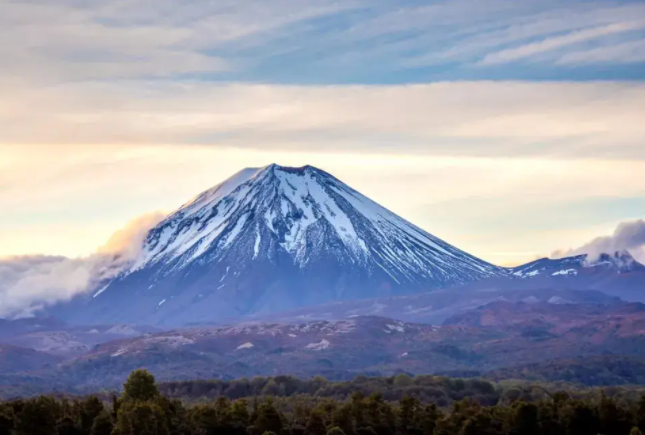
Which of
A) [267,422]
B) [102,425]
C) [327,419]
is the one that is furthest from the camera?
[327,419]

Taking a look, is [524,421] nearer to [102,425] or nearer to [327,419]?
[327,419]

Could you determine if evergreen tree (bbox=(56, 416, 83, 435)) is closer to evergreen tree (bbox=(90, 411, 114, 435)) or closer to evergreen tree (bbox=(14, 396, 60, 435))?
evergreen tree (bbox=(14, 396, 60, 435))

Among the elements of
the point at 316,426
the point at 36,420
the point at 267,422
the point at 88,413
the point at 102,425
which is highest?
the point at 88,413

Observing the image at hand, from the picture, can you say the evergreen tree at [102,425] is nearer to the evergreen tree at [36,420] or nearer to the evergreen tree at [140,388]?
the evergreen tree at [36,420]

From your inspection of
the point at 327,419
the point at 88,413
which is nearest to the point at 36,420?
the point at 88,413

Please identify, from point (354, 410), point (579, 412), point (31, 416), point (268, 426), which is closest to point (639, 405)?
point (579, 412)

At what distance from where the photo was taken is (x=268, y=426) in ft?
552

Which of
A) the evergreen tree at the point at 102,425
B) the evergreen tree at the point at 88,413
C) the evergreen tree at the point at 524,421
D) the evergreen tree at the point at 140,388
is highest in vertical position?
the evergreen tree at the point at 140,388

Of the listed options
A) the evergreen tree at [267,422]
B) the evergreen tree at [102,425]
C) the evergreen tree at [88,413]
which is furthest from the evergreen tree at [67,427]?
the evergreen tree at [267,422]

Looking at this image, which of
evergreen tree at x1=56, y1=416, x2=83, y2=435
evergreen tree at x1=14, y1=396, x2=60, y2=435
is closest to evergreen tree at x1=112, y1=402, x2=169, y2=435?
evergreen tree at x1=14, y1=396, x2=60, y2=435

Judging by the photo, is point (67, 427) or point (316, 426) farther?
point (67, 427)

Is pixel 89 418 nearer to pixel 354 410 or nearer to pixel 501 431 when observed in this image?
pixel 354 410

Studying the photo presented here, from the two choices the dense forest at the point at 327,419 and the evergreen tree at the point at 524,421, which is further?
the evergreen tree at the point at 524,421

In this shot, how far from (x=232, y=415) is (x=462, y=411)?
29.3 meters
